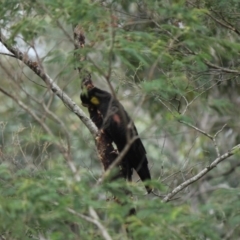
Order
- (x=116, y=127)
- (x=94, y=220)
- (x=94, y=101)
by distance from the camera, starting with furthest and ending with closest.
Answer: (x=94, y=101), (x=116, y=127), (x=94, y=220)

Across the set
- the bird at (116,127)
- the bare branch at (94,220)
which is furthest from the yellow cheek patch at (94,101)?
the bare branch at (94,220)

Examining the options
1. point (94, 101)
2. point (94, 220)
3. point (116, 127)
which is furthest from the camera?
point (94, 101)

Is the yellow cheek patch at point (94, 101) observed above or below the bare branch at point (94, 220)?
above

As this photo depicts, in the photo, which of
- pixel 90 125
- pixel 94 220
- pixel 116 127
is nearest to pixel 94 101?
pixel 90 125

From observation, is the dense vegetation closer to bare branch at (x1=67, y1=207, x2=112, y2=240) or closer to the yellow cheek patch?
bare branch at (x1=67, y1=207, x2=112, y2=240)

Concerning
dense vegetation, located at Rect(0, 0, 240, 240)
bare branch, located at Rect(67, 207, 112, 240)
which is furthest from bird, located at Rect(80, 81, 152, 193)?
bare branch, located at Rect(67, 207, 112, 240)

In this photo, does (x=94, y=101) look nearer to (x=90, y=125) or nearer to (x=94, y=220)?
(x=90, y=125)

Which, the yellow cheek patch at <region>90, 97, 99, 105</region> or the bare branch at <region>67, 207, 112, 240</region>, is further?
the yellow cheek patch at <region>90, 97, 99, 105</region>

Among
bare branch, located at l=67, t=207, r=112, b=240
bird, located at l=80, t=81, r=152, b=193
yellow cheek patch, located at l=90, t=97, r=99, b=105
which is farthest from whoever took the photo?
yellow cheek patch, located at l=90, t=97, r=99, b=105

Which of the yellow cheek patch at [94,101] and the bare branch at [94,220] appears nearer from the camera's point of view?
the bare branch at [94,220]

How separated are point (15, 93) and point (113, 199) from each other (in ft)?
4.29

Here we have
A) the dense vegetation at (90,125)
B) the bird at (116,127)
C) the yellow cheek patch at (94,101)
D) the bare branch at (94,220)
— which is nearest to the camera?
the bare branch at (94,220)

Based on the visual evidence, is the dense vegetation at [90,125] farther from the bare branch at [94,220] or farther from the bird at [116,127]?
the bird at [116,127]

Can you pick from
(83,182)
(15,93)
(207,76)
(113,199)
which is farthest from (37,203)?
(207,76)
